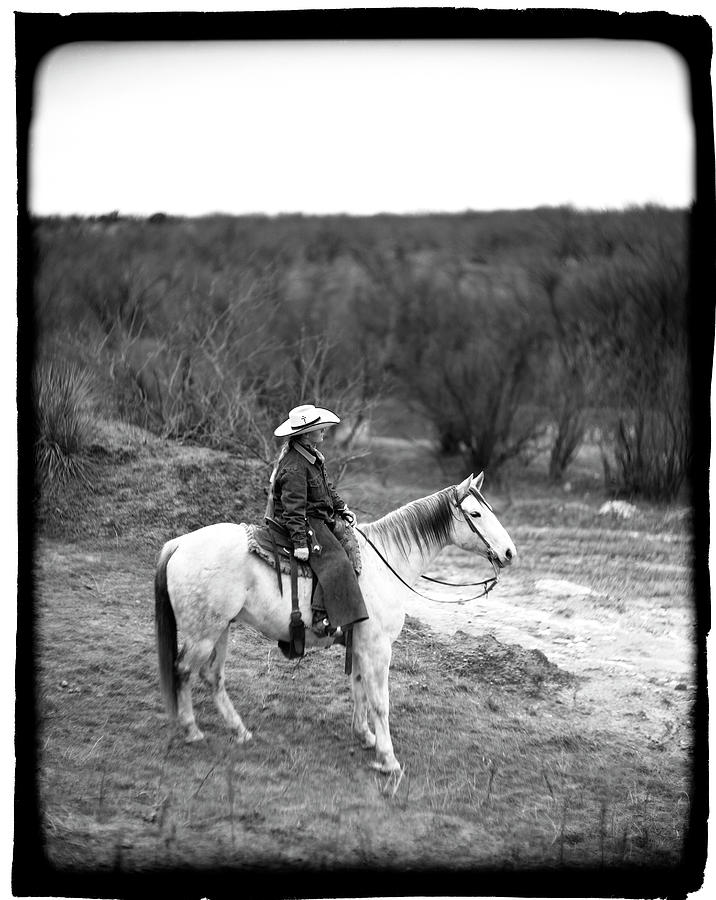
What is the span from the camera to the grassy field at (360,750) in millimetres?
4629

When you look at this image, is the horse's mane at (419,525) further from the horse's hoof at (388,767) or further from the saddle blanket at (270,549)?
the horse's hoof at (388,767)

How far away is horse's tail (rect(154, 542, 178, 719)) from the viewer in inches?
214

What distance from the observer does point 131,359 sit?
11.1 meters

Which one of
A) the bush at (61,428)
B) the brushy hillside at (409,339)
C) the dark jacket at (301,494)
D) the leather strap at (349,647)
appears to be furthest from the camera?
the brushy hillside at (409,339)

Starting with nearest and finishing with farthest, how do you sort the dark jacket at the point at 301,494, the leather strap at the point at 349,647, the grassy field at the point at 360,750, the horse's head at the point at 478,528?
the grassy field at the point at 360,750, the dark jacket at the point at 301,494, the leather strap at the point at 349,647, the horse's head at the point at 478,528

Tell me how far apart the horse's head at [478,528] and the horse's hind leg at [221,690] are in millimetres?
1727

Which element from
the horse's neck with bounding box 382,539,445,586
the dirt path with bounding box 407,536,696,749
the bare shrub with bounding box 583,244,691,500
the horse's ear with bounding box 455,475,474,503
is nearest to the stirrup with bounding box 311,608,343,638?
the horse's neck with bounding box 382,539,445,586

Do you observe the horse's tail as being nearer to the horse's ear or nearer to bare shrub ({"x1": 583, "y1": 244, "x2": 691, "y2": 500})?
the horse's ear

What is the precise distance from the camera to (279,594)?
5344mm

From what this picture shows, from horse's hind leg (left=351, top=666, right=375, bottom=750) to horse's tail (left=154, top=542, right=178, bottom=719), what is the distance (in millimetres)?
1202

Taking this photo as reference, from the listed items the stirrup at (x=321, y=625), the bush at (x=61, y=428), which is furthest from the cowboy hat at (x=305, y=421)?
the bush at (x=61, y=428)

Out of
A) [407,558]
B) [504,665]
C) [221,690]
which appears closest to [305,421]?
[407,558]

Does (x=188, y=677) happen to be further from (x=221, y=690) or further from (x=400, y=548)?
(x=400, y=548)

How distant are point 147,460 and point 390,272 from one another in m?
13.1
